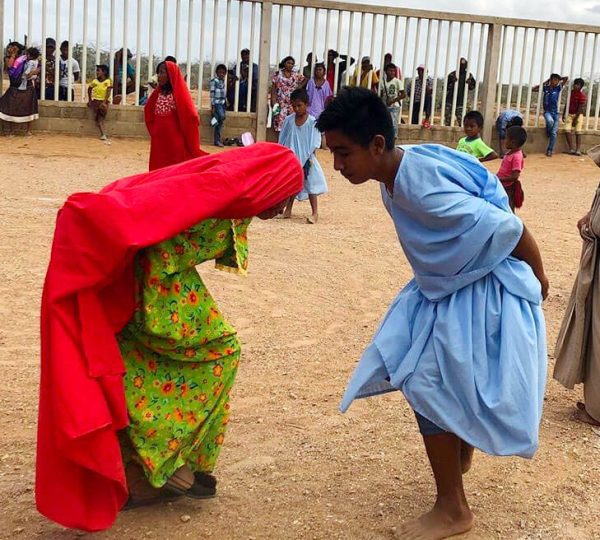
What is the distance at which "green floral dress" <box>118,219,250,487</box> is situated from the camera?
316 cm

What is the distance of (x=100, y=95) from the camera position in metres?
16.2

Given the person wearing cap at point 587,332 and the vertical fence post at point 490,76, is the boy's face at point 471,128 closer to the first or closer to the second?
the person wearing cap at point 587,332

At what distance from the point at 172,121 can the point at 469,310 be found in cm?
635

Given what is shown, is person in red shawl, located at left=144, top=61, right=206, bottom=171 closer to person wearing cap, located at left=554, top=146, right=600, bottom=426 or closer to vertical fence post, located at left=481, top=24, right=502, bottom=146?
person wearing cap, located at left=554, top=146, right=600, bottom=426

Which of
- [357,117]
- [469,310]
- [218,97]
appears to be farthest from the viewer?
[218,97]

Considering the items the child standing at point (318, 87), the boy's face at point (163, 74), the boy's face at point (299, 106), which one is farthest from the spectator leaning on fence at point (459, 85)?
the boy's face at point (163, 74)

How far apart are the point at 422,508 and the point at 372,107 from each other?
5.38 ft

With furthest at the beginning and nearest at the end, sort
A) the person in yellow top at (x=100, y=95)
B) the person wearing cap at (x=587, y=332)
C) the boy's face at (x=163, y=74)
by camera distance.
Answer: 1. the person in yellow top at (x=100, y=95)
2. the boy's face at (x=163, y=74)
3. the person wearing cap at (x=587, y=332)

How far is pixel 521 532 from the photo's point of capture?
139 inches

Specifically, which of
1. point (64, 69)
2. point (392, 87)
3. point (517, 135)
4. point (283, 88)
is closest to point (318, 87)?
point (283, 88)

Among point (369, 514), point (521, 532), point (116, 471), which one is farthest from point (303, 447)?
point (116, 471)

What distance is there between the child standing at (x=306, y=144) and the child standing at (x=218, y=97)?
6.46 m

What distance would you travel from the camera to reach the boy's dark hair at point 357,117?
3076mm

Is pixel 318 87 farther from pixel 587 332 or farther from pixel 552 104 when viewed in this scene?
pixel 587 332
